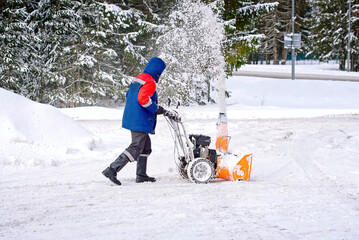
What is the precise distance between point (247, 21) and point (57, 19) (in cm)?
796

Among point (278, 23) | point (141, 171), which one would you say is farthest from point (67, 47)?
point (278, 23)

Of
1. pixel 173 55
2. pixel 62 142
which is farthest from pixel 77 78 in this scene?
pixel 62 142

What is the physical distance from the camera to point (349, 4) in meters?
38.8

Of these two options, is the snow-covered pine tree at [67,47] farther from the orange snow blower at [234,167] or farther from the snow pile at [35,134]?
the orange snow blower at [234,167]

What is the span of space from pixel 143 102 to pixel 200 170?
1163 millimetres

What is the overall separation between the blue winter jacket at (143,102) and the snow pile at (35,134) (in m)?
2.29

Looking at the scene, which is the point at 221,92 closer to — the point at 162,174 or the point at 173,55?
the point at 162,174

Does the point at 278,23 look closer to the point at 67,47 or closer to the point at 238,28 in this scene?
the point at 238,28

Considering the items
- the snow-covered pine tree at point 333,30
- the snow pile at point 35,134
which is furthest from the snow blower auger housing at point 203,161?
the snow-covered pine tree at point 333,30

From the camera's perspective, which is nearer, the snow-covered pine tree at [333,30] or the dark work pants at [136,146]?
the dark work pants at [136,146]

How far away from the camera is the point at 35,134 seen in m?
8.05

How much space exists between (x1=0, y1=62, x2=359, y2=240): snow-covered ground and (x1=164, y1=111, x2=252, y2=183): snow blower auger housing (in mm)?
153

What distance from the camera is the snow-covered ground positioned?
12.5 feet

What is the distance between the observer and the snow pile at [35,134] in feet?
23.9
